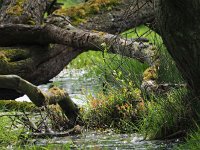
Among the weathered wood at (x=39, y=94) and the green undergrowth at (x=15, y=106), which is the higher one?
the weathered wood at (x=39, y=94)

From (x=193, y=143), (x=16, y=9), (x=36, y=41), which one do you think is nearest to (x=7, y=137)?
(x=193, y=143)

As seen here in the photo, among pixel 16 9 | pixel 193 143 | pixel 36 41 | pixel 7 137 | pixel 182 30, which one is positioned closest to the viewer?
pixel 182 30

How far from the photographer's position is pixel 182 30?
5234 mm

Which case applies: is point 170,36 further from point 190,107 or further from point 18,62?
point 18,62

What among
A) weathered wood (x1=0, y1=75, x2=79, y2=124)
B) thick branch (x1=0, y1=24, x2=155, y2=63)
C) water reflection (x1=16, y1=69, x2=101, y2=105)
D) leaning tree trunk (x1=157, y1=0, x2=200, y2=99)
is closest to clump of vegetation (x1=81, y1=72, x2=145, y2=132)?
weathered wood (x1=0, y1=75, x2=79, y2=124)

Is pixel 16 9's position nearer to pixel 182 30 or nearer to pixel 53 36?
pixel 53 36

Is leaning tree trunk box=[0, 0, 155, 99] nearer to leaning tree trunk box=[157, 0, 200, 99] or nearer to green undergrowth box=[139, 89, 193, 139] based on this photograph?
green undergrowth box=[139, 89, 193, 139]

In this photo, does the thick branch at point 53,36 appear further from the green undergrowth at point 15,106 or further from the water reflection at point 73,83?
the green undergrowth at point 15,106

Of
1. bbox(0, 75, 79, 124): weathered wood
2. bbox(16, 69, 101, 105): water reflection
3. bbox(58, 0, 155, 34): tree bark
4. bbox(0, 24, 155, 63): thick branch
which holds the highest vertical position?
bbox(58, 0, 155, 34): tree bark

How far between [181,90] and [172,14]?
5.88 ft

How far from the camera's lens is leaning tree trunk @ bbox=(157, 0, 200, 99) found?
504 cm

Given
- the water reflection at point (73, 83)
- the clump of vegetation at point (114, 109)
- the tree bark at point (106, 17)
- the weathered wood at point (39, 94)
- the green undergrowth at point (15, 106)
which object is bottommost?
the water reflection at point (73, 83)

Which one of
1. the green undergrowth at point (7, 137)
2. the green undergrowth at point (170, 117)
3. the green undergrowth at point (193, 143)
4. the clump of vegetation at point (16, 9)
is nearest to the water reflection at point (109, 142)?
the green undergrowth at point (170, 117)

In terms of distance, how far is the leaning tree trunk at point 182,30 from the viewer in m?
5.04
